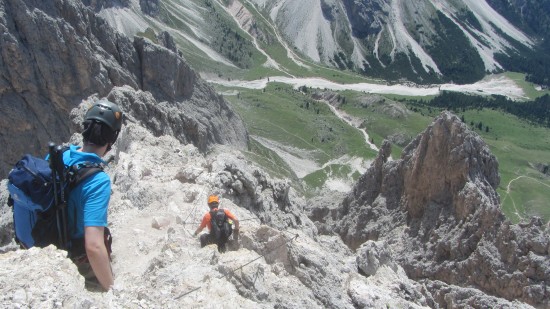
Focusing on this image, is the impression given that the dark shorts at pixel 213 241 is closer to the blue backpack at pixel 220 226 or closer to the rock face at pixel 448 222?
the blue backpack at pixel 220 226

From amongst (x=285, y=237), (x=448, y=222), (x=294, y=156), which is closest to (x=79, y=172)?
(x=285, y=237)

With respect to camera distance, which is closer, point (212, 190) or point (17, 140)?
point (212, 190)

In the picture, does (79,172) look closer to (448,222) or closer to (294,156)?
(448,222)

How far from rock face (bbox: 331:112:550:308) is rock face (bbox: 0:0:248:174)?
20878 millimetres

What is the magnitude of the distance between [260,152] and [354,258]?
269ft

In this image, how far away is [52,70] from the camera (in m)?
51.4

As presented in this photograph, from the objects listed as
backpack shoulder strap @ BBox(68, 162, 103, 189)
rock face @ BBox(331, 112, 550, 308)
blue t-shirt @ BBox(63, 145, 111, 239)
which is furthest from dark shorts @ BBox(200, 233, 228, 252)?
rock face @ BBox(331, 112, 550, 308)

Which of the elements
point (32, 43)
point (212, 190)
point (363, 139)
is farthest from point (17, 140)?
point (363, 139)

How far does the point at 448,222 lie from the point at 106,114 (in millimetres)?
31827

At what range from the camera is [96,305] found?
8.45 metres

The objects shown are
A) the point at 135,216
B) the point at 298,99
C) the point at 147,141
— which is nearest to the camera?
the point at 135,216

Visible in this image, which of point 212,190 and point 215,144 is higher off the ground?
point 212,190

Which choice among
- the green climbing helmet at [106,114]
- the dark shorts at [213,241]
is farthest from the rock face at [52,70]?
the green climbing helmet at [106,114]

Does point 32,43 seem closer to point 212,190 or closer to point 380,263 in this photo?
point 212,190
